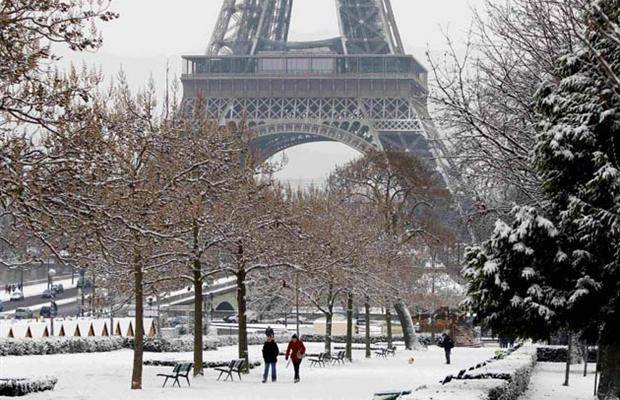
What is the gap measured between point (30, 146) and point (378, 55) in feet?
297

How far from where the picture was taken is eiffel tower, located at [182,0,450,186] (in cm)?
10188

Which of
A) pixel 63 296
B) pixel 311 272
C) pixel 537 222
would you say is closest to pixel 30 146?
pixel 537 222

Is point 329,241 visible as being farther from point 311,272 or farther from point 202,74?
point 202,74

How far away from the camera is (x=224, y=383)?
109 ft

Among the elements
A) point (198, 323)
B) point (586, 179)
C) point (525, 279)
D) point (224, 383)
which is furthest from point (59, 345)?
point (586, 179)

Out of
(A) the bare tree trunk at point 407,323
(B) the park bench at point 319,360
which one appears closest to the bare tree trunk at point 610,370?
(B) the park bench at point 319,360

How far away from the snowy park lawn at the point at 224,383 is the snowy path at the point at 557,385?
9.20 feet

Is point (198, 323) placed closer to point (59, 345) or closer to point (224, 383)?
point (224, 383)

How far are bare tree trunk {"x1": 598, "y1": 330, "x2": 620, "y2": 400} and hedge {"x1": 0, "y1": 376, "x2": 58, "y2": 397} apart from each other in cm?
1257

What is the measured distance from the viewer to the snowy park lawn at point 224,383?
27969mm

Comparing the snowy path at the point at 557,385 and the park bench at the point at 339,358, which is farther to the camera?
the park bench at the point at 339,358

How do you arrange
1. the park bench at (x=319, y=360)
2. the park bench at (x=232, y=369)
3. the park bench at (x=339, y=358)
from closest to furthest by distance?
the park bench at (x=232, y=369)
the park bench at (x=319, y=360)
the park bench at (x=339, y=358)

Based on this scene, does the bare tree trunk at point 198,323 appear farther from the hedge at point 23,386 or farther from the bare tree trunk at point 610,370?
the bare tree trunk at point 610,370

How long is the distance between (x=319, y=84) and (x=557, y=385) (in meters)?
78.0
